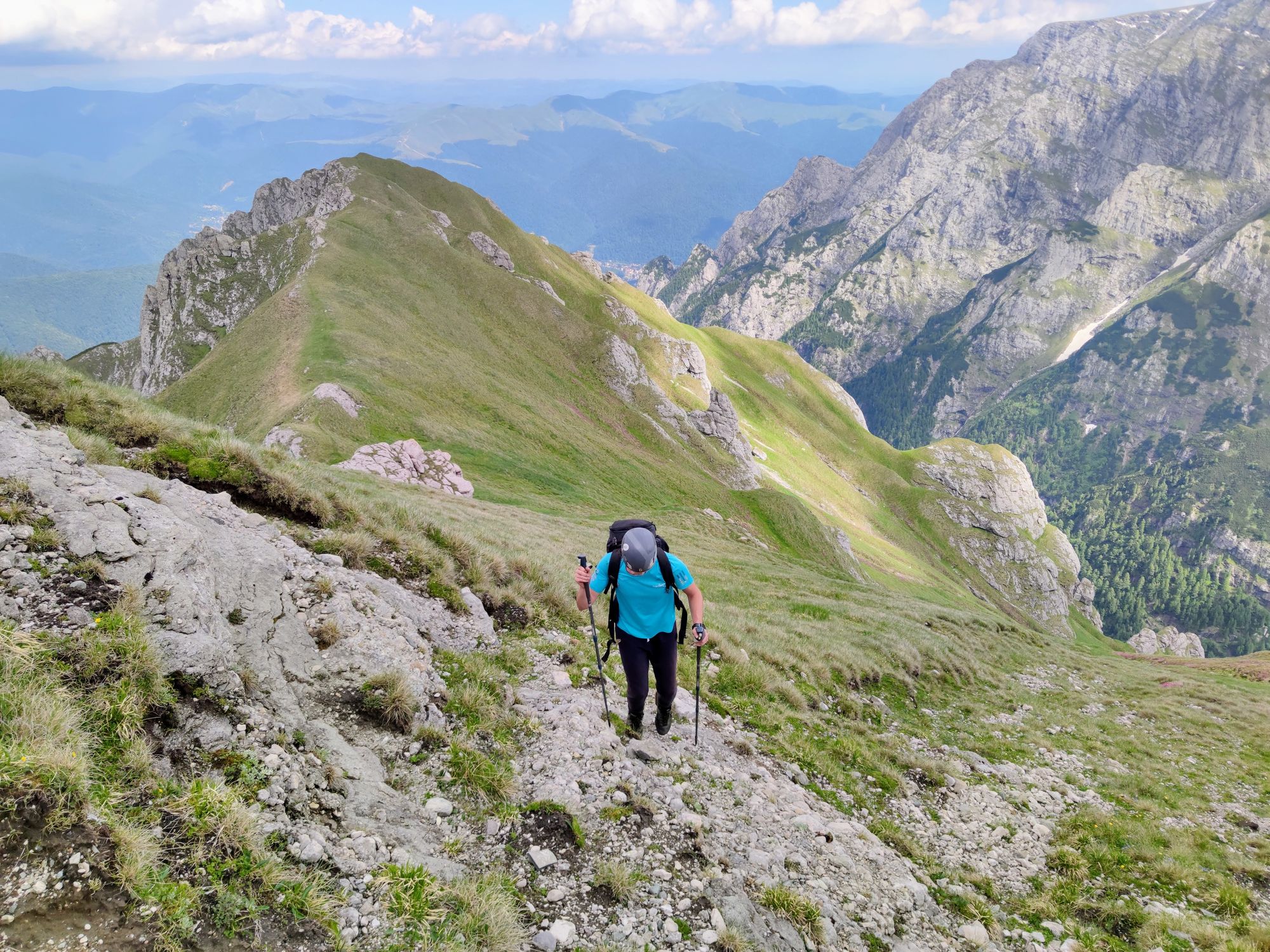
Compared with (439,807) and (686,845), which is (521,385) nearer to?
(439,807)

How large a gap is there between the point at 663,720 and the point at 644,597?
7.84ft

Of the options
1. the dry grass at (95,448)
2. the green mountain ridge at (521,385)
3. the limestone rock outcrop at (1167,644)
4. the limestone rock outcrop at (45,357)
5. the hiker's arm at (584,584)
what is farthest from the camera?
the limestone rock outcrop at (1167,644)

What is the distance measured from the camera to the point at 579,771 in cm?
820

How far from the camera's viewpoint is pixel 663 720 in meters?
9.80

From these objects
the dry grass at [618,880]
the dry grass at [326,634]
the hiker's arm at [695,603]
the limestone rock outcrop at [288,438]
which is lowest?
the limestone rock outcrop at [288,438]

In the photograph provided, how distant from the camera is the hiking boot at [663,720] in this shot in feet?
31.9

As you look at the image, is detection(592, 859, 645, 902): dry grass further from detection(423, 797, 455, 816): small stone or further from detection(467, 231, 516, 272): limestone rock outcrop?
detection(467, 231, 516, 272): limestone rock outcrop

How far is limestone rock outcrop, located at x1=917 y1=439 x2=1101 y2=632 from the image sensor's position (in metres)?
138

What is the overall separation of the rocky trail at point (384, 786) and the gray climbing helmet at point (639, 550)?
2.82 metres

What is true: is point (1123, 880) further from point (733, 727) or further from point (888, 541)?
point (888, 541)

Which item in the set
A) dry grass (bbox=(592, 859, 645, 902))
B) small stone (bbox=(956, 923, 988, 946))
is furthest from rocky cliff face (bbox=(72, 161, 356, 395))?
small stone (bbox=(956, 923, 988, 946))

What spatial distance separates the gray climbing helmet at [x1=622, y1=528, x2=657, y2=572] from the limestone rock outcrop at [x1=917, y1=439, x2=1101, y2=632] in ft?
479

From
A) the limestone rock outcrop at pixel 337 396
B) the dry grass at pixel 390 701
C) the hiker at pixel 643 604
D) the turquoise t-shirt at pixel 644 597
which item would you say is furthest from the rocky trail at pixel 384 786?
the limestone rock outcrop at pixel 337 396

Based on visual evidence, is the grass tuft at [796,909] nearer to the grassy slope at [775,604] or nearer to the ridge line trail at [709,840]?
the ridge line trail at [709,840]
